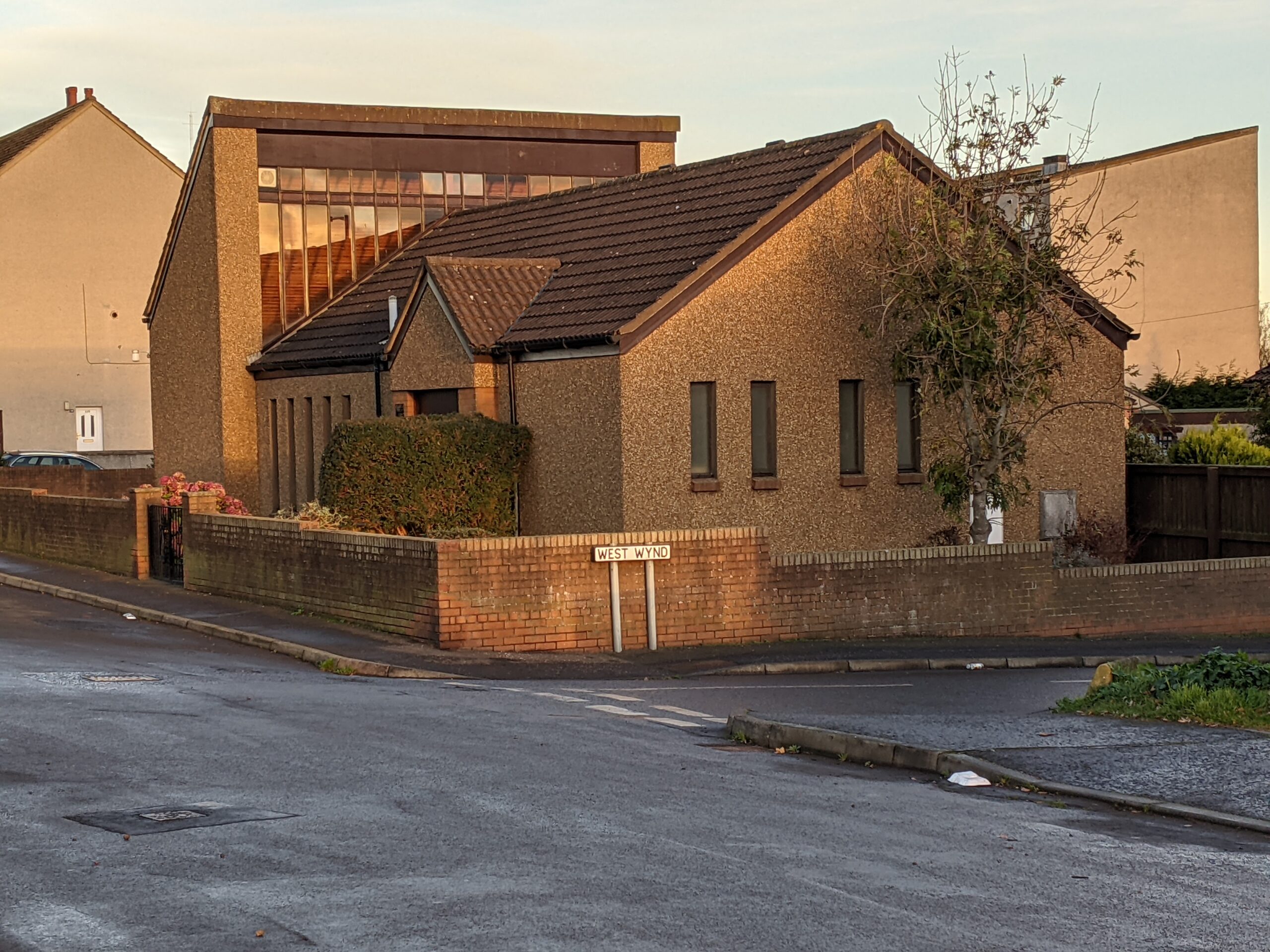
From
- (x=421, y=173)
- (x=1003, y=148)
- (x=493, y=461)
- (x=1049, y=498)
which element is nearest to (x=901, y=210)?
(x=1003, y=148)

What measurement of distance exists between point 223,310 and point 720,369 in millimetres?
13968

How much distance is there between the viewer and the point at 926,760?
1152cm

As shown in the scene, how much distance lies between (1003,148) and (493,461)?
8.76 m

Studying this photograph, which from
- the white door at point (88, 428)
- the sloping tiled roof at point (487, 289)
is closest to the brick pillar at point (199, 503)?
the sloping tiled roof at point (487, 289)

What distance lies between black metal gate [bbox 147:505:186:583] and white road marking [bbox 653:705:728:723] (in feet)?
40.0

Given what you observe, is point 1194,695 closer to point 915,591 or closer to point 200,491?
point 915,591

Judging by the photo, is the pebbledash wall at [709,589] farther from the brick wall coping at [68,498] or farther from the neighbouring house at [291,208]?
the neighbouring house at [291,208]

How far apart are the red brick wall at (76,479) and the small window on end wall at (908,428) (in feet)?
72.0

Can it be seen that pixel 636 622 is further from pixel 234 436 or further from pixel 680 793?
pixel 234 436

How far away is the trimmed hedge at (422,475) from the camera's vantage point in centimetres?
2236

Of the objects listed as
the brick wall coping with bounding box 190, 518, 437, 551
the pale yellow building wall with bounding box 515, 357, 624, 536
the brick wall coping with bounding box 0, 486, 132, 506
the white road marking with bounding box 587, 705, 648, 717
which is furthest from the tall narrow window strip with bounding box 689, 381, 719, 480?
the brick wall coping with bounding box 0, 486, 132, 506

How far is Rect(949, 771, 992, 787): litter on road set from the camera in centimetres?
1091

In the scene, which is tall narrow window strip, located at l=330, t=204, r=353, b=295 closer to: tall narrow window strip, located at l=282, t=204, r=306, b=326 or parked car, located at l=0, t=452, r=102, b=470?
tall narrow window strip, located at l=282, t=204, r=306, b=326

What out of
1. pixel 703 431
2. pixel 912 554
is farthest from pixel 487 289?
pixel 912 554
